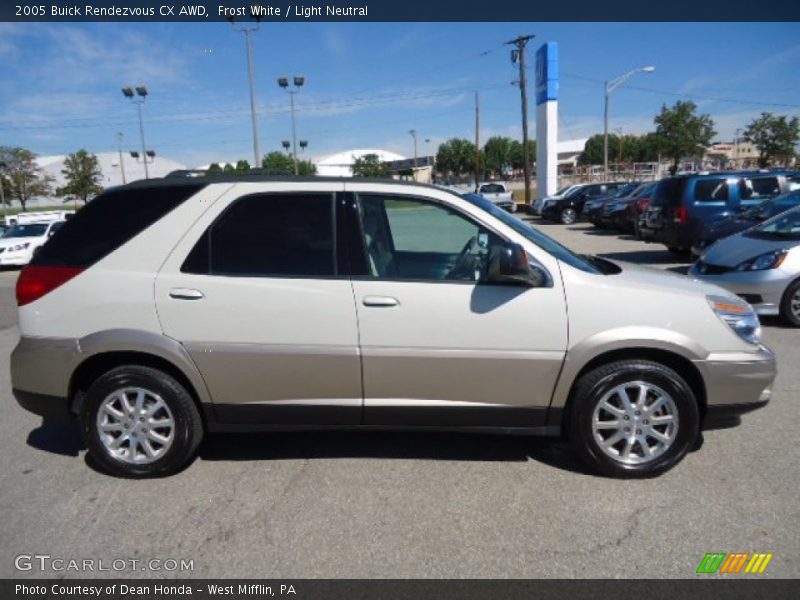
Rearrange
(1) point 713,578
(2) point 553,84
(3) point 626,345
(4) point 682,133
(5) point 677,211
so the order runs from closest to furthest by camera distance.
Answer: (1) point 713,578, (3) point 626,345, (5) point 677,211, (2) point 553,84, (4) point 682,133

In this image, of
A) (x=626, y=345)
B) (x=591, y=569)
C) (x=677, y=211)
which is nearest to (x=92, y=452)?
Result: (x=591, y=569)

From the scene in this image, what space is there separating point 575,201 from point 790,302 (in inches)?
789

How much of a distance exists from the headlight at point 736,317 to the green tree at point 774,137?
5601cm

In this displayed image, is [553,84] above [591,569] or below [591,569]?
above

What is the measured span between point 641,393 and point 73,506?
10.9ft

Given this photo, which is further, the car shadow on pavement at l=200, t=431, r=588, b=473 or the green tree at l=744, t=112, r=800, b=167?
the green tree at l=744, t=112, r=800, b=167

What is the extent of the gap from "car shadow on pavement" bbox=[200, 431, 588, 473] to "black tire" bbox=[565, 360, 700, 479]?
0.77ft

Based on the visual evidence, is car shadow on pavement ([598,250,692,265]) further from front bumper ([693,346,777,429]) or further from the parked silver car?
front bumper ([693,346,777,429])

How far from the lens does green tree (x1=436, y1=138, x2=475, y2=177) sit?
107500 millimetres

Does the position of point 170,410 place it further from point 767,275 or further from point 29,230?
point 29,230

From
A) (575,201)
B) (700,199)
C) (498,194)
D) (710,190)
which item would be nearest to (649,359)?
(700,199)

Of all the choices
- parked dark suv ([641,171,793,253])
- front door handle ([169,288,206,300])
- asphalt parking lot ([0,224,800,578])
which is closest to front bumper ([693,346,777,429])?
asphalt parking lot ([0,224,800,578])

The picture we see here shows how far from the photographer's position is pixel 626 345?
3.32 meters

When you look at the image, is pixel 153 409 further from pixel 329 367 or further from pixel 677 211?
pixel 677 211
